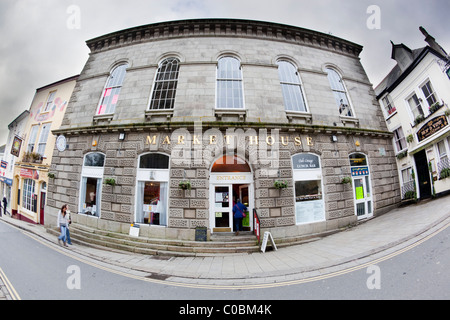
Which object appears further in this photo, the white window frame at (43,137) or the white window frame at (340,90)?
the white window frame at (43,137)

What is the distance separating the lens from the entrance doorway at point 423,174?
33.4 feet

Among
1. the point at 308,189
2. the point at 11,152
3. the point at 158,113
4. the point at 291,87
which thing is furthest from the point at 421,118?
the point at 11,152

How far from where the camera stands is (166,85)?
939cm

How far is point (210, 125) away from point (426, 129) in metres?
12.7

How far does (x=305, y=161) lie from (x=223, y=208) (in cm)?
478

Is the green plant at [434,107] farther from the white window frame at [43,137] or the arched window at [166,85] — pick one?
the white window frame at [43,137]

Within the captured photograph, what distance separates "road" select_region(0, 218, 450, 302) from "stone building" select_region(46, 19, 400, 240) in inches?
106

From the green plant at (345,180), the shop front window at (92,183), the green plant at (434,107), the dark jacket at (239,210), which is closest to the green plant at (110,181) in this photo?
the shop front window at (92,183)

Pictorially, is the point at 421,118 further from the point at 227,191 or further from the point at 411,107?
the point at 227,191

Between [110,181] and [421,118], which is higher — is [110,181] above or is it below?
below

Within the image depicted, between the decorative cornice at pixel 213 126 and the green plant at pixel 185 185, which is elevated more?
the decorative cornice at pixel 213 126

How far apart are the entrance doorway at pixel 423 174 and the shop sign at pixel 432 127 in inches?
42.0

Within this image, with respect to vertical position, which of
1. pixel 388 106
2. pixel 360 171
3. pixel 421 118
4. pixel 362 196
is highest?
pixel 388 106
